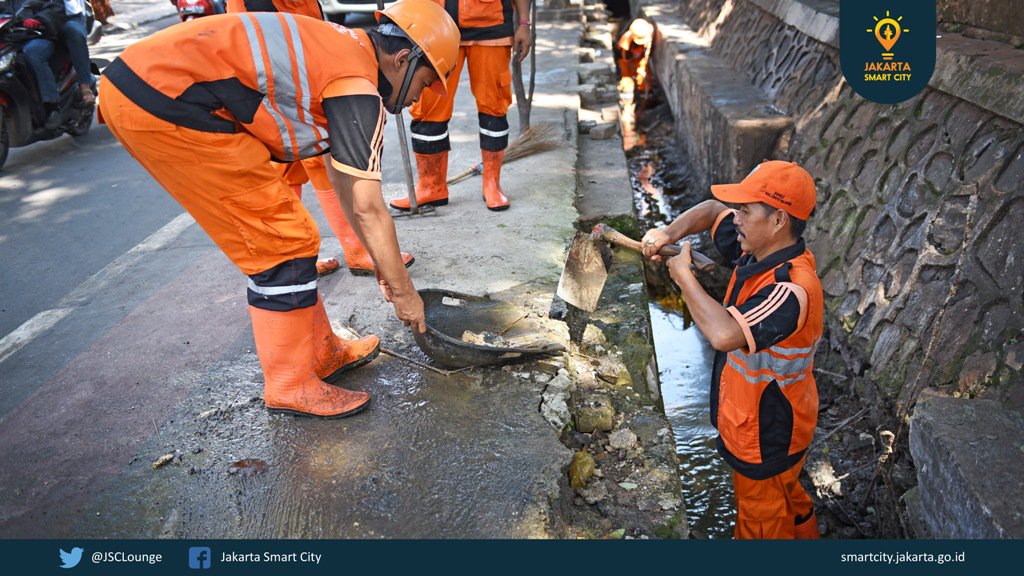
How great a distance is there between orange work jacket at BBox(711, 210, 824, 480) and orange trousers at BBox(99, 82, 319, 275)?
1466 millimetres

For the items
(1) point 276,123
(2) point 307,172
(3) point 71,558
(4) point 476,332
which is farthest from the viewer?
(2) point 307,172

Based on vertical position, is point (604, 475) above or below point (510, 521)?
below

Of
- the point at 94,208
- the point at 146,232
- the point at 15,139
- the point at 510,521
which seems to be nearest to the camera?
the point at 510,521

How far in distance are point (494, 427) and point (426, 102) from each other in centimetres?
234

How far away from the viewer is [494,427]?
266cm

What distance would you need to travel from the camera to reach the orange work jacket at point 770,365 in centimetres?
233

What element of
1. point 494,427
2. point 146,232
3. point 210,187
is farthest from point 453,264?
point 146,232

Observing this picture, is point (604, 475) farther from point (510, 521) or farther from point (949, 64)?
point (949, 64)

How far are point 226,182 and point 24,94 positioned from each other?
16.7 ft

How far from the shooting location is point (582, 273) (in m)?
3.36

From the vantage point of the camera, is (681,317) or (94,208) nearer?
(681,317)

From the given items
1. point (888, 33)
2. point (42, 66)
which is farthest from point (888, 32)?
point (42, 66)

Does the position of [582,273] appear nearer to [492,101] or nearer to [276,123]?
[276,123]

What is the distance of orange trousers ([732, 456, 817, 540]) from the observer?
9.03 ft
